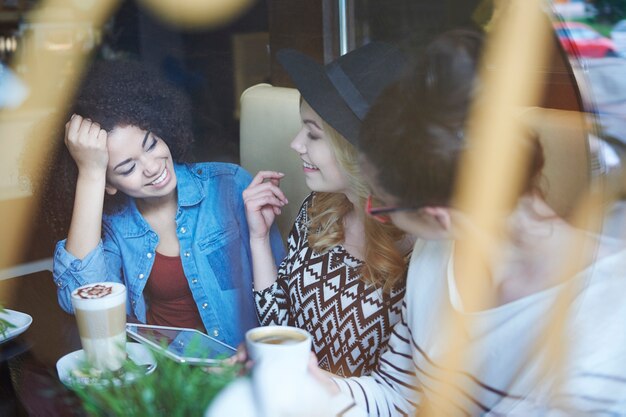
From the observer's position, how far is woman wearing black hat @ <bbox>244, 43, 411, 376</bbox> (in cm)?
88

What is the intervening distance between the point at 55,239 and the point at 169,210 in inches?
7.6

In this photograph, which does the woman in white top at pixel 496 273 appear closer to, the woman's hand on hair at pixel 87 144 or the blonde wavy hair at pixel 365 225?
the blonde wavy hair at pixel 365 225

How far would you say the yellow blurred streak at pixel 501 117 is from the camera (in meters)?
0.57

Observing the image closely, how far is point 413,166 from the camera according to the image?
61cm

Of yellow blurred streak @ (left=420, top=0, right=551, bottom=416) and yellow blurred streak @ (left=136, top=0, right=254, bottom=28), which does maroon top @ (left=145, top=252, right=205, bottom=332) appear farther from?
yellow blurred streak @ (left=420, top=0, right=551, bottom=416)

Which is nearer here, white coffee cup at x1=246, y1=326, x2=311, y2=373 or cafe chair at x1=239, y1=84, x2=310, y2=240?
white coffee cup at x1=246, y1=326, x2=311, y2=373

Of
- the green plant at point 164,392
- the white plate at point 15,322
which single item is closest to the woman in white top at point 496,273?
the green plant at point 164,392

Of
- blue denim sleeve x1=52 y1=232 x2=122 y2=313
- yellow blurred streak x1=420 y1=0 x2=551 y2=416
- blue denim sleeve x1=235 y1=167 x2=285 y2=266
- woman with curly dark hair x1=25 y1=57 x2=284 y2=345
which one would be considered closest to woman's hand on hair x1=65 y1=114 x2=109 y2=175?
woman with curly dark hair x1=25 y1=57 x2=284 y2=345

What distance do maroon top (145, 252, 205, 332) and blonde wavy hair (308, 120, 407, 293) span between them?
0.23 m

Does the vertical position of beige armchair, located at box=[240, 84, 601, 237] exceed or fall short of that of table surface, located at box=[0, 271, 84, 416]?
it exceeds it

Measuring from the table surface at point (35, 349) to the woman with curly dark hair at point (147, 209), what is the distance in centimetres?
4

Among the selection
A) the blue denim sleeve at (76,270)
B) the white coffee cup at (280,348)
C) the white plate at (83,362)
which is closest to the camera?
the white coffee cup at (280,348)

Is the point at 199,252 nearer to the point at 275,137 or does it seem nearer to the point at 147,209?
the point at 147,209

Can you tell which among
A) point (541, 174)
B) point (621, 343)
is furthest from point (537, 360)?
point (541, 174)
